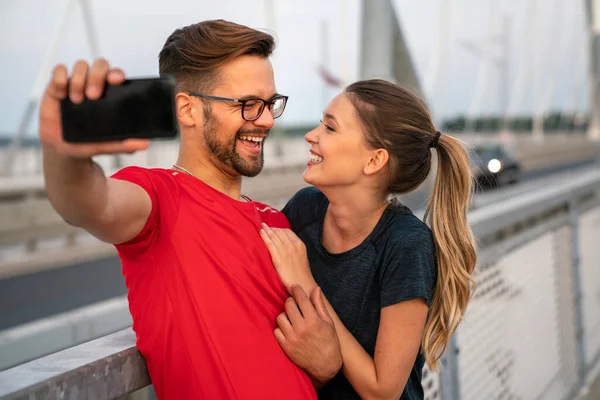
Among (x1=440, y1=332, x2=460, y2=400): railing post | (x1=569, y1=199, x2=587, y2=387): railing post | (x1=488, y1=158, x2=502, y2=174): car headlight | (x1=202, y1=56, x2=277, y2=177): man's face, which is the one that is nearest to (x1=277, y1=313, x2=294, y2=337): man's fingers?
(x1=202, y1=56, x2=277, y2=177): man's face

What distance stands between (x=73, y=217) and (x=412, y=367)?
113 centimetres

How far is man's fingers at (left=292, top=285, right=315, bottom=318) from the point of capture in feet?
7.07

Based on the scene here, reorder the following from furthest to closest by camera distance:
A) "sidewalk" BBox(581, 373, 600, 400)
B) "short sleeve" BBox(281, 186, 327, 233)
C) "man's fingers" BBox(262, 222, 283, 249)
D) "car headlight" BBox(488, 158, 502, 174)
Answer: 1. "car headlight" BBox(488, 158, 502, 174)
2. "sidewalk" BBox(581, 373, 600, 400)
3. "short sleeve" BBox(281, 186, 327, 233)
4. "man's fingers" BBox(262, 222, 283, 249)

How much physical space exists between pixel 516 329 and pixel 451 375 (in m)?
0.97

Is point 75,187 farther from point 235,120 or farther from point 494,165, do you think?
point 494,165

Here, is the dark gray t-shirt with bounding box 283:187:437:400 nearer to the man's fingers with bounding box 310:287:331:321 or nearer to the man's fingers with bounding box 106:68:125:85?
the man's fingers with bounding box 310:287:331:321


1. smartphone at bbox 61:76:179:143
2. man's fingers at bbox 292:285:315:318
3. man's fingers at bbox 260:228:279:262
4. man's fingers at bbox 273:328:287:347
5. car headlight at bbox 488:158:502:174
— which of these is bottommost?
car headlight at bbox 488:158:502:174

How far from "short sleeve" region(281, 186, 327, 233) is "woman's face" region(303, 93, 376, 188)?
16 centimetres

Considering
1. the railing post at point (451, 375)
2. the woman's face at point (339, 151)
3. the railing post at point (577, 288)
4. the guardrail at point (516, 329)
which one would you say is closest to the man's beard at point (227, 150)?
the woman's face at point (339, 151)

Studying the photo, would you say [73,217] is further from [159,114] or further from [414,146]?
[414,146]

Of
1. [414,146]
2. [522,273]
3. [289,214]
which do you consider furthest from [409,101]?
[522,273]

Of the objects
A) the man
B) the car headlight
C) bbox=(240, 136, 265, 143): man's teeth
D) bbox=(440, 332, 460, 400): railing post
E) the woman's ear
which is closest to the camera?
the man

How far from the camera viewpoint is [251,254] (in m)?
2.09

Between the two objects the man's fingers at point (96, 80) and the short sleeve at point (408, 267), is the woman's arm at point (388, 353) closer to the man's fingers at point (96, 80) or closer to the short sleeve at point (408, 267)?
the short sleeve at point (408, 267)
